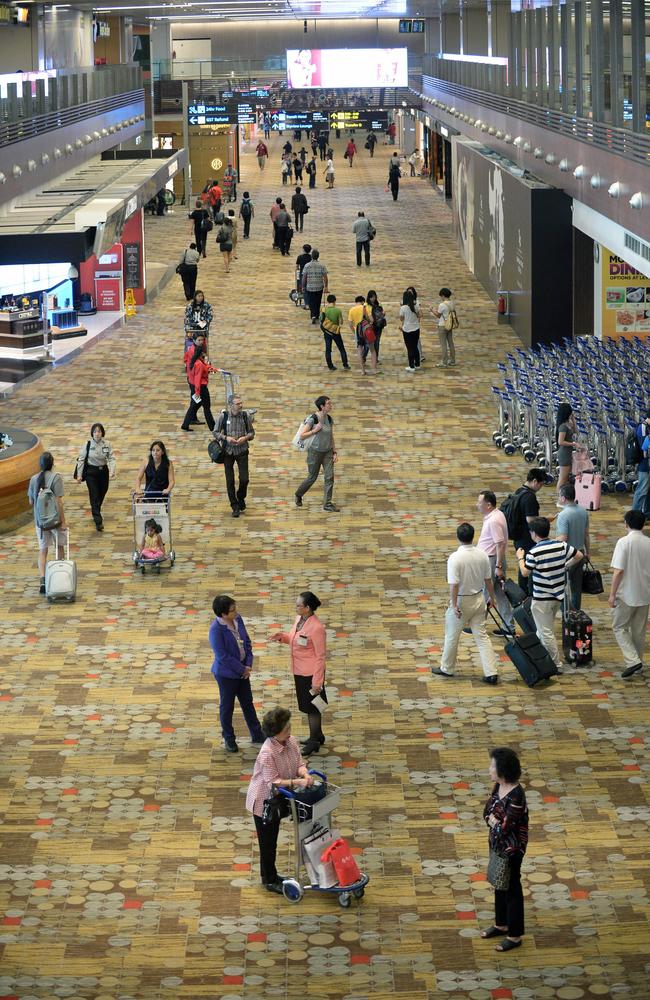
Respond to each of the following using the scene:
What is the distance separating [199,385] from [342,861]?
1234 cm

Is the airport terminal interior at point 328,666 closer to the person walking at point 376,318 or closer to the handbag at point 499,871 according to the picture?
the handbag at point 499,871

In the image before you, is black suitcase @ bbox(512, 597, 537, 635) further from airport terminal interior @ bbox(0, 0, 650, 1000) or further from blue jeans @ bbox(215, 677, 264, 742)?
blue jeans @ bbox(215, 677, 264, 742)

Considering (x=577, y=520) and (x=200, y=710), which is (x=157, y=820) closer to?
(x=200, y=710)

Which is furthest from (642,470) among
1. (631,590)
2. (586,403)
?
(631,590)

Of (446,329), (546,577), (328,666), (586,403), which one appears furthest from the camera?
(446,329)

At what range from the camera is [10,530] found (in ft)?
53.4

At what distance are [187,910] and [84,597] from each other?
5869mm

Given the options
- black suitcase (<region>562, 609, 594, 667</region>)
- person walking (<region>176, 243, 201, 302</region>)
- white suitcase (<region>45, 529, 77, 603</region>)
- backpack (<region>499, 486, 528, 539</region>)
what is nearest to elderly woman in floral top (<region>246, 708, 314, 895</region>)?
black suitcase (<region>562, 609, 594, 667</region>)

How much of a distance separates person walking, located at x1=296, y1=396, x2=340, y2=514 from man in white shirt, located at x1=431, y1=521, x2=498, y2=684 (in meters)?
4.34

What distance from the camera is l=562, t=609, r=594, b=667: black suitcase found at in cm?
1186

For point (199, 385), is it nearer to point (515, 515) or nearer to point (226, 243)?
point (515, 515)

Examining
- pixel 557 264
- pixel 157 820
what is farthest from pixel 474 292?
pixel 157 820

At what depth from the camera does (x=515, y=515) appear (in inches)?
507

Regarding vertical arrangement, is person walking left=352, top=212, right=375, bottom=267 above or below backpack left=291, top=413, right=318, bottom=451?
above
